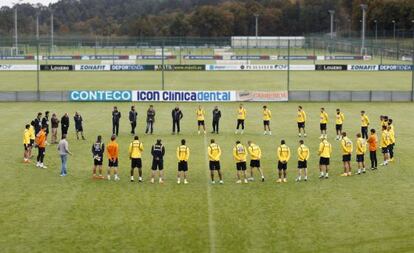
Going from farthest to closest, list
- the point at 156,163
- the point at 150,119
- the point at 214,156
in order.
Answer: the point at 150,119, the point at 156,163, the point at 214,156

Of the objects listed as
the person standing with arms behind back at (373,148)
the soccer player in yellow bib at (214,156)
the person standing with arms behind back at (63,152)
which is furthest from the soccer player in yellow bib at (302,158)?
the person standing with arms behind back at (63,152)

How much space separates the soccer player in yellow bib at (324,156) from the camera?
75.6 ft

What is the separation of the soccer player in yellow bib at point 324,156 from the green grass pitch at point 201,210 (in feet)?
1.30

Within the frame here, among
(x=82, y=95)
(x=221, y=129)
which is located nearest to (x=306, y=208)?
(x=221, y=129)

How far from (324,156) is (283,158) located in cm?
169

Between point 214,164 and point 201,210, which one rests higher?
point 214,164

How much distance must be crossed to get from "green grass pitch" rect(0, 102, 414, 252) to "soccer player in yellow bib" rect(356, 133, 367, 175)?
46 cm

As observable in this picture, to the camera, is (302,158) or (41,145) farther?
(41,145)

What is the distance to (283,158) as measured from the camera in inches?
893

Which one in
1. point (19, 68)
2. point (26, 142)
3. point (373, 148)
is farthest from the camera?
point (19, 68)

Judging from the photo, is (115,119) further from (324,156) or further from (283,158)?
(324,156)

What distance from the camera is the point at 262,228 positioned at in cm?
1762

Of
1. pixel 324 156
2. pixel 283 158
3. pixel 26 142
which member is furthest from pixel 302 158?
pixel 26 142

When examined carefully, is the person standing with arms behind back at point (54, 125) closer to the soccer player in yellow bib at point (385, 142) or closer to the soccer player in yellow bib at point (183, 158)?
the soccer player in yellow bib at point (183, 158)
